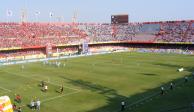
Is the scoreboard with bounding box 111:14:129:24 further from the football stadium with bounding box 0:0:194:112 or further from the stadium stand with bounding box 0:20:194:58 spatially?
the football stadium with bounding box 0:0:194:112

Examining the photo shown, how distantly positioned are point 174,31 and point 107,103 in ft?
231

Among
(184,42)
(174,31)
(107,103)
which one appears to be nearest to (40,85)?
(107,103)

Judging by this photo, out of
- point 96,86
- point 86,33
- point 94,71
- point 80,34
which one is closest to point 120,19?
point 86,33

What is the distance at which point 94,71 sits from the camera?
5078cm

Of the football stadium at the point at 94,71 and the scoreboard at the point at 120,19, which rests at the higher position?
the scoreboard at the point at 120,19

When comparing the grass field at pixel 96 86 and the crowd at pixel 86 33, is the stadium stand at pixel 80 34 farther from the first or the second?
the grass field at pixel 96 86

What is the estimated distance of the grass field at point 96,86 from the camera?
30312 mm

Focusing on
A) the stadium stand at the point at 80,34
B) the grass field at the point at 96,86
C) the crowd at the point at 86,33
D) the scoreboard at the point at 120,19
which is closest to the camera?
the grass field at the point at 96,86

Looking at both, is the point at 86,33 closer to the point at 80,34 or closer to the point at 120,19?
the point at 80,34

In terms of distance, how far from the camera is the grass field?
30.3 meters

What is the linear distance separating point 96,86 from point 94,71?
39.8 ft

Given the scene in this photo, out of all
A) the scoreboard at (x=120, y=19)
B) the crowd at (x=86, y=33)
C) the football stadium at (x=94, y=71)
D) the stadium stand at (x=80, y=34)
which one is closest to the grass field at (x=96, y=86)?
the football stadium at (x=94, y=71)

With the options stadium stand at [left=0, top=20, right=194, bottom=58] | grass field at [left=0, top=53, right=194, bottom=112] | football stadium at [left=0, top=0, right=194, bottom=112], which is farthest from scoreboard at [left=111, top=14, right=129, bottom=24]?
grass field at [left=0, top=53, right=194, bottom=112]

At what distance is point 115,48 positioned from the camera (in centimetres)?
10006
